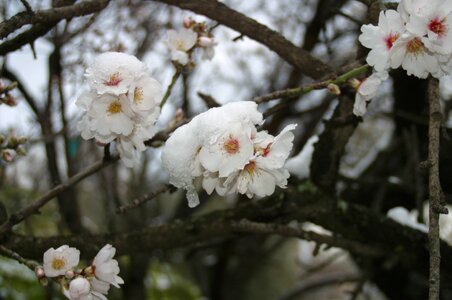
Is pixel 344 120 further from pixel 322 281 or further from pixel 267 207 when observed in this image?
pixel 322 281

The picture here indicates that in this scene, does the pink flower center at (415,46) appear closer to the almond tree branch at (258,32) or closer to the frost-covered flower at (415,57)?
the frost-covered flower at (415,57)

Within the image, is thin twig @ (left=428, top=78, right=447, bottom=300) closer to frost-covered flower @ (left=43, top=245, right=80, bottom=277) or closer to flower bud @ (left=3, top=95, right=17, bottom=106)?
frost-covered flower @ (left=43, top=245, right=80, bottom=277)

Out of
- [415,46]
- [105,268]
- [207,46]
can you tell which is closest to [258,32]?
[207,46]

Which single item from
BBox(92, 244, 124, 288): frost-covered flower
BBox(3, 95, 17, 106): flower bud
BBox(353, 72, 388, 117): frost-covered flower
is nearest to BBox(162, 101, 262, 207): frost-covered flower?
BBox(92, 244, 124, 288): frost-covered flower

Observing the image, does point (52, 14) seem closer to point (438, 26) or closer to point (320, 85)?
point (320, 85)

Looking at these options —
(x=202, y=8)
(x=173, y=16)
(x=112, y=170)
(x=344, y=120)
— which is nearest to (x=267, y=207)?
(x=344, y=120)

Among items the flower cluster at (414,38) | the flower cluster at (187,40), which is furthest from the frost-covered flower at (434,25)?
the flower cluster at (187,40)

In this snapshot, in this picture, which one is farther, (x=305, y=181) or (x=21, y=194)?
(x=21, y=194)
